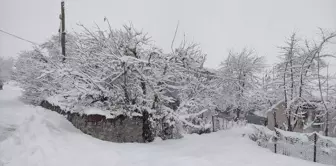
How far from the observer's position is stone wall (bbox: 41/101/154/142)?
1021 cm

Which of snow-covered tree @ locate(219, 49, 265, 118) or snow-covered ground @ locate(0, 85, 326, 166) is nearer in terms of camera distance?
snow-covered ground @ locate(0, 85, 326, 166)

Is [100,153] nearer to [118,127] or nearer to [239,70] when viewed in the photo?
[118,127]

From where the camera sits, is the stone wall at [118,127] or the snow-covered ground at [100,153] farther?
the stone wall at [118,127]

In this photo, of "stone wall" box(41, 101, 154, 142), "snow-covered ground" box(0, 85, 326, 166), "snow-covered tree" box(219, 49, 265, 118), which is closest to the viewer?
"snow-covered ground" box(0, 85, 326, 166)

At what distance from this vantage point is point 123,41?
10969 millimetres

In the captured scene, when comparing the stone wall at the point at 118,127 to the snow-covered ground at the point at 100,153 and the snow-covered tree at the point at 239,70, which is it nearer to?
the snow-covered ground at the point at 100,153

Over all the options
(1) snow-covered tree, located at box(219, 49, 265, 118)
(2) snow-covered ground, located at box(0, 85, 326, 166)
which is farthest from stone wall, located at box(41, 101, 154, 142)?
(1) snow-covered tree, located at box(219, 49, 265, 118)

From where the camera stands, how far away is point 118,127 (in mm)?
10312

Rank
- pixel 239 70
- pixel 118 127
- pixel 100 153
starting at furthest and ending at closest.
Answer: pixel 239 70
pixel 118 127
pixel 100 153

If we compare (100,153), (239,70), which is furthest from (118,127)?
(239,70)

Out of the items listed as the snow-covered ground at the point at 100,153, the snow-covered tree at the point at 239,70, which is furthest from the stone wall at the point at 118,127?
the snow-covered tree at the point at 239,70

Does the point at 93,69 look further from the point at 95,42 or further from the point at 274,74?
the point at 274,74

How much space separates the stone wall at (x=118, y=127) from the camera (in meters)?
10.2

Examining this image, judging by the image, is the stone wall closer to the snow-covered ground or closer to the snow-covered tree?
the snow-covered ground
